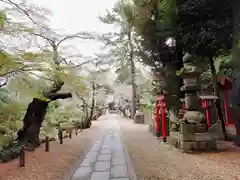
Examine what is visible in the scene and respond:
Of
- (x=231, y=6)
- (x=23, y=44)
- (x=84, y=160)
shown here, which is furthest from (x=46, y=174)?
(x=231, y=6)

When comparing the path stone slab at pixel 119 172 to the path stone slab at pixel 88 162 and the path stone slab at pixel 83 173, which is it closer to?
the path stone slab at pixel 83 173

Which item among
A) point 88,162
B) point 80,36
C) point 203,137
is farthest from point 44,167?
point 80,36

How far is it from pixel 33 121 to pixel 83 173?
3.63 meters

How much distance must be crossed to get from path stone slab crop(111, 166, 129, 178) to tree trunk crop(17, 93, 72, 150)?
335cm

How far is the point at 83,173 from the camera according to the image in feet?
13.6

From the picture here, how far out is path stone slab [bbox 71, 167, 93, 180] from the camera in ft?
12.7

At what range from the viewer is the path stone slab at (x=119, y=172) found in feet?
12.9

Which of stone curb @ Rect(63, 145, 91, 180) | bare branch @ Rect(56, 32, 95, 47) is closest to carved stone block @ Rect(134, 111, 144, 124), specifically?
bare branch @ Rect(56, 32, 95, 47)

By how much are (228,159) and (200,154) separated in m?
0.74

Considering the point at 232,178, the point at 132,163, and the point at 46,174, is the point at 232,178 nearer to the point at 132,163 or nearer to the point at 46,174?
the point at 132,163

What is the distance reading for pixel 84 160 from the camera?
17.4ft

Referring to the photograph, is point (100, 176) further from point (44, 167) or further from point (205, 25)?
point (205, 25)

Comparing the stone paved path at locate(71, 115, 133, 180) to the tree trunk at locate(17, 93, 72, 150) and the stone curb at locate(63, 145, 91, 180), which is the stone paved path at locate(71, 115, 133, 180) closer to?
the stone curb at locate(63, 145, 91, 180)

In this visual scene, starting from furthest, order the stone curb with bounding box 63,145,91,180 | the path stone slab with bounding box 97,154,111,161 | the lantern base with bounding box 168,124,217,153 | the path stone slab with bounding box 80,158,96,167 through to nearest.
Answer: the lantern base with bounding box 168,124,217,153 → the path stone slab with bounding box 97,154,111,161 → the path stone slab with bounding box 80,158,96,167 → the stone curb with bounding box 63,145,91,180
